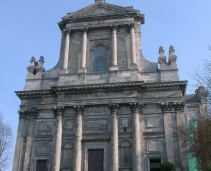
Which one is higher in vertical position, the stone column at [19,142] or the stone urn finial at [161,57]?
the stone urn finial at [161,57]

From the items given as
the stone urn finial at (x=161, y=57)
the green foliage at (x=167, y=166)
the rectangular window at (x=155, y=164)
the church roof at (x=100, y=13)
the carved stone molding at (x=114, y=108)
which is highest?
the church roof at (x=100, y=13)

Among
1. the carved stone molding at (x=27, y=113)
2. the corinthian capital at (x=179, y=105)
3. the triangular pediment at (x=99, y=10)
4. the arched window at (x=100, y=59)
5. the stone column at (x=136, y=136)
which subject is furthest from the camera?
the triangular pediment at (x=99, y=10)

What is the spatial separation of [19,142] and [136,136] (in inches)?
345

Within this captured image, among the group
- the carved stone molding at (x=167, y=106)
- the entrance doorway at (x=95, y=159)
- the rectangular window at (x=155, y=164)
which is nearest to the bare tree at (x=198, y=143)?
the carved stone molding at (x=167, y=106)

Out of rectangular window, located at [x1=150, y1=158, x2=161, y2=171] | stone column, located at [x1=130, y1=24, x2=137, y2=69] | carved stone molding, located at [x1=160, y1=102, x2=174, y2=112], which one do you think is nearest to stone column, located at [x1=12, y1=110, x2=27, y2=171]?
stone column, located at [x1=130, y1=24, x2=137, y2=69]

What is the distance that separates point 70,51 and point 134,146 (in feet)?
32.7

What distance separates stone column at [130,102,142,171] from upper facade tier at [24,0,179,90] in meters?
2.20

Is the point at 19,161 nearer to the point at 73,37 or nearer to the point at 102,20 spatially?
the point at 73,37

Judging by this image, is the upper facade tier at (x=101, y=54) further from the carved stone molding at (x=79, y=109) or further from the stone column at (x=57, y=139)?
the stone column at (x=57, y=139)

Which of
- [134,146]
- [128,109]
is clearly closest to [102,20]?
[128,109]

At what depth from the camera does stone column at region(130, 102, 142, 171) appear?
848 inches

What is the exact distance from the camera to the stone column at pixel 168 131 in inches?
861

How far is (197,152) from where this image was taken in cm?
2252

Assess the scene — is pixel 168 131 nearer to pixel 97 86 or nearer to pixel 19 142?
pixel 97 86
